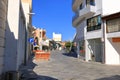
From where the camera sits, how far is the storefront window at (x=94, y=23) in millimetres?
32156

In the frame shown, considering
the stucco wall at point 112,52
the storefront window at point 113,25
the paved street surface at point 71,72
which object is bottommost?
the paved street surface at point 71,72

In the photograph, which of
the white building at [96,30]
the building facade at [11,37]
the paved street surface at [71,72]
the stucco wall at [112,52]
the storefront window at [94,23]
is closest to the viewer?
the building facade at [11,37]

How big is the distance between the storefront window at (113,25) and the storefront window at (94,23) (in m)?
2.13

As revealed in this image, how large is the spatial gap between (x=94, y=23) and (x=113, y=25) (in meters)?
4.56

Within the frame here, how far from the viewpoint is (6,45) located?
13.7 metres

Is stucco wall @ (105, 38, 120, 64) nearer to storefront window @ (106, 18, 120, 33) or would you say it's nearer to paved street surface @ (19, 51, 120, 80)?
storefront window @ (106, 18, 120, 33)

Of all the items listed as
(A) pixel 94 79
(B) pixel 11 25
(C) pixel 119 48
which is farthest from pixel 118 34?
(B) pixel 11 25

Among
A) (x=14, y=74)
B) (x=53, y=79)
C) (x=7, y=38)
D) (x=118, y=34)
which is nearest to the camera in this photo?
(x=14, y=74)

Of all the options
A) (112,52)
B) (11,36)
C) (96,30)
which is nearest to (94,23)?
(96,30)

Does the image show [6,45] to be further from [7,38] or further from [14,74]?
[14,74]

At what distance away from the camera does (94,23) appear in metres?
33.4

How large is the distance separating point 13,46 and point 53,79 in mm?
3343

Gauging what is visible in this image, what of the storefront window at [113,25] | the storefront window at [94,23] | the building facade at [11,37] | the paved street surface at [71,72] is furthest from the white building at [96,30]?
the building facade at [11,37]

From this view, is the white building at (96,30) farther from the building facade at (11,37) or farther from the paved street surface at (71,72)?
the building facade at (11,37)
